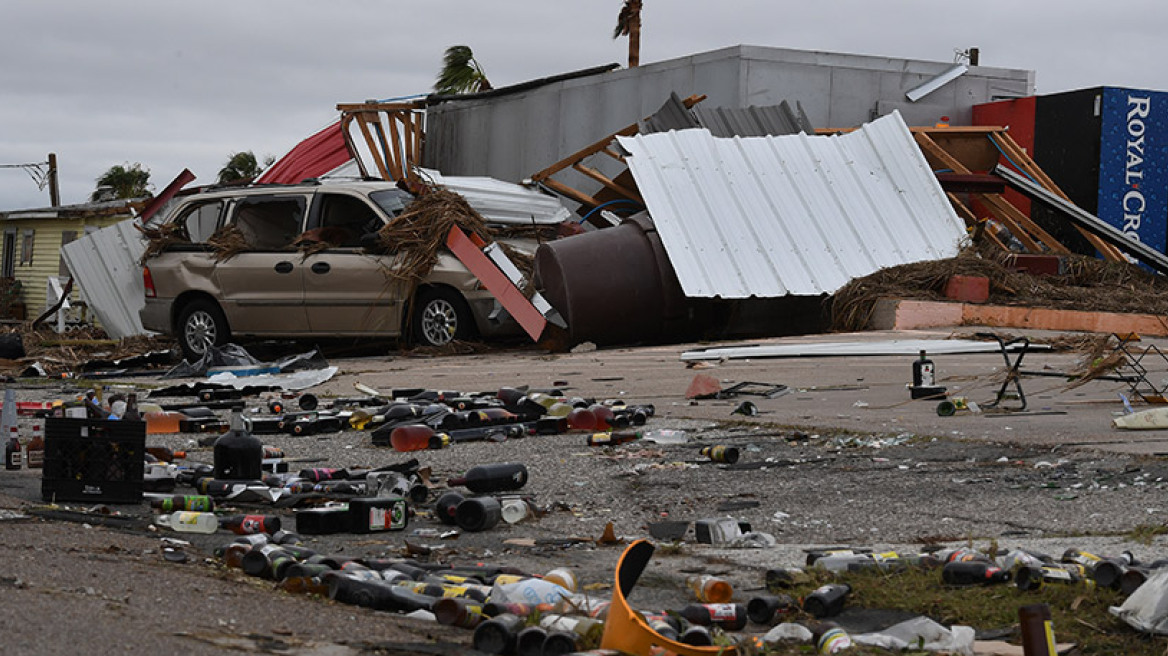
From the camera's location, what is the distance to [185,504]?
15.9 ft

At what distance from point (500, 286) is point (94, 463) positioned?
8016mm

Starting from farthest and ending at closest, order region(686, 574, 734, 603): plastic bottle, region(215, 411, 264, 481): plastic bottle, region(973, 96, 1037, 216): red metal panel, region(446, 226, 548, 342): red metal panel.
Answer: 1. region(973, 96, 1037, 216): red metal panel
2. region(446, 226, 548, 342): red metal panel
3. region(215, 411, 264, 481): plastic bottle
4. region(686, 574, 734, 603): plastic bottle

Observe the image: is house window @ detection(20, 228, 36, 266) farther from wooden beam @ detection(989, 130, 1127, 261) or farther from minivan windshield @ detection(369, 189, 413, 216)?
wooden beam @ detection(989, 130, 1127, 261)

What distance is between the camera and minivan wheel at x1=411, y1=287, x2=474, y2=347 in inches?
516

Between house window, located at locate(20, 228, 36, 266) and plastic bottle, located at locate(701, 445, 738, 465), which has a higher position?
house window, located at locate(20, 228, 36, 266)

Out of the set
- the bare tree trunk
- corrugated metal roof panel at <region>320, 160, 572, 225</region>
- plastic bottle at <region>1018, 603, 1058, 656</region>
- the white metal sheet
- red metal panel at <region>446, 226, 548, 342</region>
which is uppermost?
the bare tree trunk

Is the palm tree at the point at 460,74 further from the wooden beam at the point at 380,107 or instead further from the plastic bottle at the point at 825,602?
the plastic bottle at the point at 825,602

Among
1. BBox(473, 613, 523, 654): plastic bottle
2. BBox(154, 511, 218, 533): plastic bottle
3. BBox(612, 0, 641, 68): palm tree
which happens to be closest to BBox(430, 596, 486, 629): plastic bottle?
BBox(473, 613, 523, 654): plastic bottle

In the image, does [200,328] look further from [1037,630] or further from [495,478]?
[1037,630]

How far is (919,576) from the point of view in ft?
12.1

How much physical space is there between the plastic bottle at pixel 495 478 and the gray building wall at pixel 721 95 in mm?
12895

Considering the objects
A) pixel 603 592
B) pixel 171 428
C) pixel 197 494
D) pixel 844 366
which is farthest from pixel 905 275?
pixel 603 592

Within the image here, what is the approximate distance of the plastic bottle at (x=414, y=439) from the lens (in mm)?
6715

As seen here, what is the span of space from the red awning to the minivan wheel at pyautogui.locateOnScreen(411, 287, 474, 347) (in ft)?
24.1
